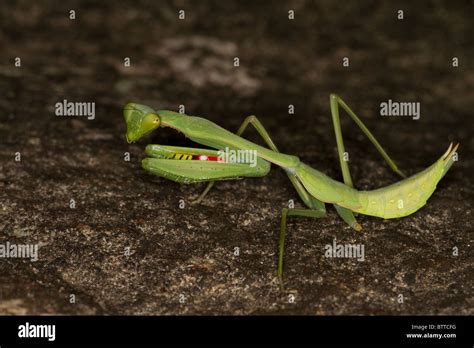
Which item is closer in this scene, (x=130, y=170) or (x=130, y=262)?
(x=130, y=262)

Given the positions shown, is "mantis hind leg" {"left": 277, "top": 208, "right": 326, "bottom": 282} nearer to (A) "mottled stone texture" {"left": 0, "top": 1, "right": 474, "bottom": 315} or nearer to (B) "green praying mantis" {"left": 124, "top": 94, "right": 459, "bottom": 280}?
(B) "green praying mantis" {"left": 124, "top": 94, "right": 459, "bottom": 280}

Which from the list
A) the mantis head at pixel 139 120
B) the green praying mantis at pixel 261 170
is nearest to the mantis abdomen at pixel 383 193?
the green praying mantis at pixel 261 170

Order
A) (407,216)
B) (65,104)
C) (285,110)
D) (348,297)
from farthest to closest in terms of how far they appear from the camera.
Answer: (285,110) < (65,104) < (407,216) < (348,297)

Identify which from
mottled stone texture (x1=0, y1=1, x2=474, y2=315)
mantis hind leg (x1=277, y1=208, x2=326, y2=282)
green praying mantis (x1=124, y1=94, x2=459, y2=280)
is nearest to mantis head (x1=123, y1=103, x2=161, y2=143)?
green praying mantis (x1=124, y1=94, x2=459, y2=280)

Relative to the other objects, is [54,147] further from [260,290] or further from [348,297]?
[348,297]
